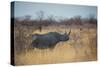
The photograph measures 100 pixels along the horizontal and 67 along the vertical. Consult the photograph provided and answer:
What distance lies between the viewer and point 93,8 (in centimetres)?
279

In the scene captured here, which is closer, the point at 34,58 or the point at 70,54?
the point at 34,58

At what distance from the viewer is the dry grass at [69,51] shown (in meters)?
2.38

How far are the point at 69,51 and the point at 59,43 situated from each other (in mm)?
190

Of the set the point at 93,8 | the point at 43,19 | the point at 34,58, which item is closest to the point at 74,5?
the point at 93,8

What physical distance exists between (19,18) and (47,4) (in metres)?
0.42

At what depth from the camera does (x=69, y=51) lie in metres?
2.61

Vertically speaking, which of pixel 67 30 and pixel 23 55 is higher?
pixel 67 30

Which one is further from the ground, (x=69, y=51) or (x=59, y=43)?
(x=59, y=43)

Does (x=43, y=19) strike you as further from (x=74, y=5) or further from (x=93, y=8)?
(x=93, y=8)

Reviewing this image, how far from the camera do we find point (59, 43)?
254 cm

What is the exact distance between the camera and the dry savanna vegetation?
234cm

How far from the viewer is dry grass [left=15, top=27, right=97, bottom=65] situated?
2.38m
